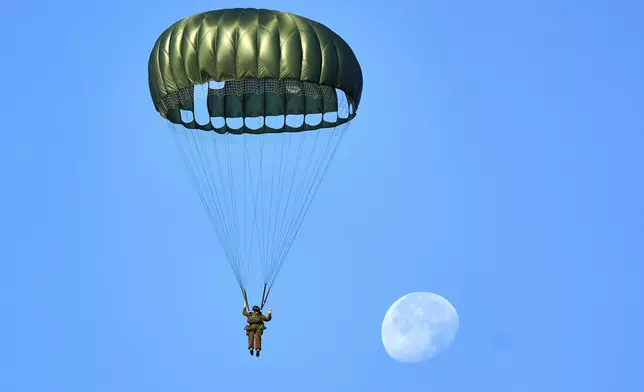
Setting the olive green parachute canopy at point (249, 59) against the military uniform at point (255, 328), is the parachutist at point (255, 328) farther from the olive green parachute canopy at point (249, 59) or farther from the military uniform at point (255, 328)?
the olive green parachute canopy at point (249, 59)

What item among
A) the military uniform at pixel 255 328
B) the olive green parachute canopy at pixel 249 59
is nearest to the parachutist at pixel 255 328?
the military uniform at pixel 255 328

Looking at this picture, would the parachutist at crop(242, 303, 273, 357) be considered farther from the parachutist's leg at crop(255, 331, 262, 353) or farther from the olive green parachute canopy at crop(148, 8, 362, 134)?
the olive green parachute canopy at crop(148, 8, 362, 134)

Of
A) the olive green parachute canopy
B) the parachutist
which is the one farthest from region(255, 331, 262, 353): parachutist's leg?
the olive green parachute canopy

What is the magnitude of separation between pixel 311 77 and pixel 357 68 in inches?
82.5

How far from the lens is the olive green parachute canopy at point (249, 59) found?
2039 inches

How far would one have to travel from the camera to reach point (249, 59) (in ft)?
170

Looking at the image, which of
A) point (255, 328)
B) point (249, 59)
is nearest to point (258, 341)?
point (255, 328)

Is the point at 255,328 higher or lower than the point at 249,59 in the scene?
lower

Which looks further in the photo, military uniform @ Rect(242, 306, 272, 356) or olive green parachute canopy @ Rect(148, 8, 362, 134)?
military uniform @ Rect(242, 306, 272, 356)

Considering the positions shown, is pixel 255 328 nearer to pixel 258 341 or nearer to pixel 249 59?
pixel 258 341

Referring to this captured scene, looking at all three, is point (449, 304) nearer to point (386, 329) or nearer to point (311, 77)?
point (386, 329)

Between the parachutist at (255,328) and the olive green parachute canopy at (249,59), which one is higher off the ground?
the olive green parachute canopy at (249,59)

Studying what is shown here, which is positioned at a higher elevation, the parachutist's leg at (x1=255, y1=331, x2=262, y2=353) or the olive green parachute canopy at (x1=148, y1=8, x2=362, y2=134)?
the olive green parachute canopy at (x1=148, y1=8, x2=362, y2=134)

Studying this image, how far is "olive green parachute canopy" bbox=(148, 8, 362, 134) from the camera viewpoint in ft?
170
